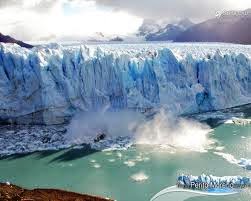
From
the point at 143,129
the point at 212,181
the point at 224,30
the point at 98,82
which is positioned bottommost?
the point at 212,181

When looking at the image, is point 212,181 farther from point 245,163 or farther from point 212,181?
point 245,163

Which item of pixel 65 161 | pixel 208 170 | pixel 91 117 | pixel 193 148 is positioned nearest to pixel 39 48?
pixel 91 117

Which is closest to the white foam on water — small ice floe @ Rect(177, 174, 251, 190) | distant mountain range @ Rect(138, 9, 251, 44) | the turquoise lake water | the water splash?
the water splash

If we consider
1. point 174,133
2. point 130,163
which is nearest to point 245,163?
point 130,163

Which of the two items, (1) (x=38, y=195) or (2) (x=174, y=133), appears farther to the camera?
(2) (x=174, y=133)

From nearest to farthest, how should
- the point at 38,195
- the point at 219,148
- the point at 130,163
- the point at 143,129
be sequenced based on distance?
1. the point at 38,195
2. the point at 130,163
3. the point at 219,148
4. the point at 143,129

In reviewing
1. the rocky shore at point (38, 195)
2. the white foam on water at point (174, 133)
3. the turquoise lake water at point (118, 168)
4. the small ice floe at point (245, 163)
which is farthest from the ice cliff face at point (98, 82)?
the rocky shore at point (38, 195)

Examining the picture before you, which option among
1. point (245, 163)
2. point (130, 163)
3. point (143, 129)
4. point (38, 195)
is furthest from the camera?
point (143, 129)
